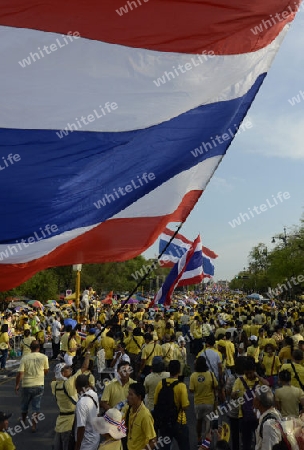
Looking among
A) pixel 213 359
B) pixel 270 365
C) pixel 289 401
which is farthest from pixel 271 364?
pixel 289 401

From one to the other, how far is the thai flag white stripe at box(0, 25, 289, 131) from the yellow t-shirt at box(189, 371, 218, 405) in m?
4.43

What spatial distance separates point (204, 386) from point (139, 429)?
2465 mm

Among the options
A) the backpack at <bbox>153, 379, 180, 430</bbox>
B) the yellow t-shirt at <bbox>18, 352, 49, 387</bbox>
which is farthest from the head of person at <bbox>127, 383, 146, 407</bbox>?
the yellow t-shirt at <bbox>18, 352, 49, 387</bbox>

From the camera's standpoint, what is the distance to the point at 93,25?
425 centimetres

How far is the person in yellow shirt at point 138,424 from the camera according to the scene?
5.30 meters

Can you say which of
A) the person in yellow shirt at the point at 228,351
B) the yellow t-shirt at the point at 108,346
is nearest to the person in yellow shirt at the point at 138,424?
the person in yellow shirt at the point at 228,351

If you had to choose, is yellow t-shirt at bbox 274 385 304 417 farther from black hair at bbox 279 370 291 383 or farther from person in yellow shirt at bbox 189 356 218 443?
person in yellow shirt at bbox 189 356 218 443

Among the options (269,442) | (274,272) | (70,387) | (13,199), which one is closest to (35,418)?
(70,387)

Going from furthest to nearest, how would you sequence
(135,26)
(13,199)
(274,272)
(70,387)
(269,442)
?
(274,272), (70,387), (269,442), (135,26), (13,199)

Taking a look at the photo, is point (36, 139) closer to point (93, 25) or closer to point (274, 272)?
point (93, 25)

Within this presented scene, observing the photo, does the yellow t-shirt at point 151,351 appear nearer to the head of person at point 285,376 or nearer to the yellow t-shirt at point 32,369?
the yellow t-shirt at point 32,369

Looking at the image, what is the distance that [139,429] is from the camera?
5.35 meters

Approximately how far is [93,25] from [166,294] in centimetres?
868

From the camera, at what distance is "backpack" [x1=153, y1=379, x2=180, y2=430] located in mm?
6340
